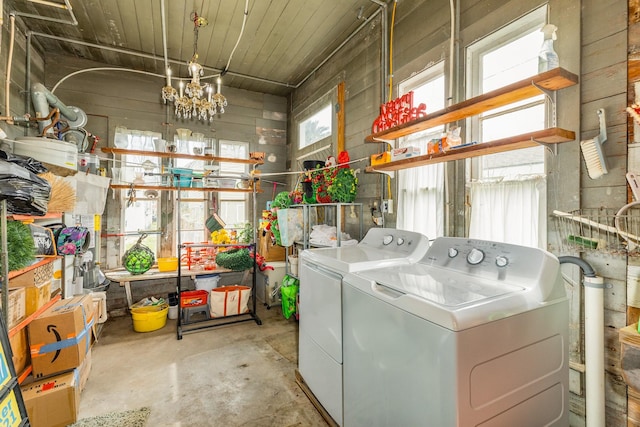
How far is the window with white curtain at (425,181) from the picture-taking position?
217 cm

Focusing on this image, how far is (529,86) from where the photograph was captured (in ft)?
4.44

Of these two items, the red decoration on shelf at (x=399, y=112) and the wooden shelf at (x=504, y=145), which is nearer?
the wooden shelf at (x=504, y=145)

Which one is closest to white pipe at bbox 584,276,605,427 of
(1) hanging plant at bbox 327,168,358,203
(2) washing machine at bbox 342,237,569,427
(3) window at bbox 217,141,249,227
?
(2) washing machine at bbox 342,237,569,427

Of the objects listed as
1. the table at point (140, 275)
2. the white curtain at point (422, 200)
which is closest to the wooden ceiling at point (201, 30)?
the white curtain at point (422, 200)

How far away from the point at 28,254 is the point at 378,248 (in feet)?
7.07

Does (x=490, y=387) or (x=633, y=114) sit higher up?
(x=633, y=114)

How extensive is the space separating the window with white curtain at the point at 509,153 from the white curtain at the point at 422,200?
262mm

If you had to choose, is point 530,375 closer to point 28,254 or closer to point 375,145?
point 375,145

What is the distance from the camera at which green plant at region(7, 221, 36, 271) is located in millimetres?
1610

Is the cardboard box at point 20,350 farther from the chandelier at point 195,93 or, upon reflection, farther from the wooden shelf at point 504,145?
the wooden shelf at point 504,145

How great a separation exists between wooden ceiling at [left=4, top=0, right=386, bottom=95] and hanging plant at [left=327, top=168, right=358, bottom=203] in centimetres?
153

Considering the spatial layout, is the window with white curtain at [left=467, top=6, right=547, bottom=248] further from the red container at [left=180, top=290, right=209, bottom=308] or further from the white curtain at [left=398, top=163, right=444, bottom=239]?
the red container at [left=180, top=290, right=209, bottom=308]

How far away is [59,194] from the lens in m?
2.25

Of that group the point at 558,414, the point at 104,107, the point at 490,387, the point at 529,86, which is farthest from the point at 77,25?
the point at 558,414
